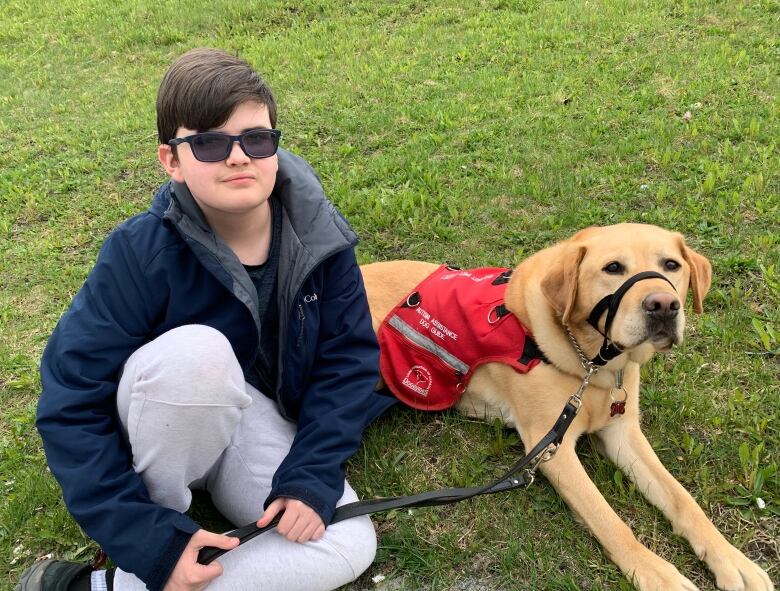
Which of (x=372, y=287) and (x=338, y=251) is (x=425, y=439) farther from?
(x=338, y=251)

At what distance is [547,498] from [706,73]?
537 centimetres

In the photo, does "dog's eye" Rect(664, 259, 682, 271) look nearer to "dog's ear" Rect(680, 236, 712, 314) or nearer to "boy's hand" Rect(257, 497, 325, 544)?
"dog's ear" Rect(680, 236, 712, 314)

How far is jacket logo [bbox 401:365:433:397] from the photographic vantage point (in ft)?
10.9

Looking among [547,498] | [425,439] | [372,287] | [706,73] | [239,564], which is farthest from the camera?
[706,73]

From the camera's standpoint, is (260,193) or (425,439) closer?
(260,193)

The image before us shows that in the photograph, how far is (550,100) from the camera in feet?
21.4

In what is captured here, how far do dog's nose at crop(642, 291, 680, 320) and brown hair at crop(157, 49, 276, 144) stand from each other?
172cm

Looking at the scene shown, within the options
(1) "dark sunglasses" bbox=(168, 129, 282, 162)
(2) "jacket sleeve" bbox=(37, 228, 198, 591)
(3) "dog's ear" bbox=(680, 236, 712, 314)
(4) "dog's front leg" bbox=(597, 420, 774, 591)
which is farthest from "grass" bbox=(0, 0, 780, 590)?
(1) "dark sunglasses" bbox=(168, 129, 282, 162)

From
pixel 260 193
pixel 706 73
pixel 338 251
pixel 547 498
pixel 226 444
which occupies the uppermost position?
pixel 260 193

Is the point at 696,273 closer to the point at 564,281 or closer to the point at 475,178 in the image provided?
the point at 564,281

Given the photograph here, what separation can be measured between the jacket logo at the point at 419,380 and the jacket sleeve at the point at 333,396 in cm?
49

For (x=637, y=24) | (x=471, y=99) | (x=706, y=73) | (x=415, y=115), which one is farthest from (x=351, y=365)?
(x=637, y=24)

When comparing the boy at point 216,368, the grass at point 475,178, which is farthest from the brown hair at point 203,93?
the grass at point 475,178

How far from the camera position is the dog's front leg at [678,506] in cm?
245
